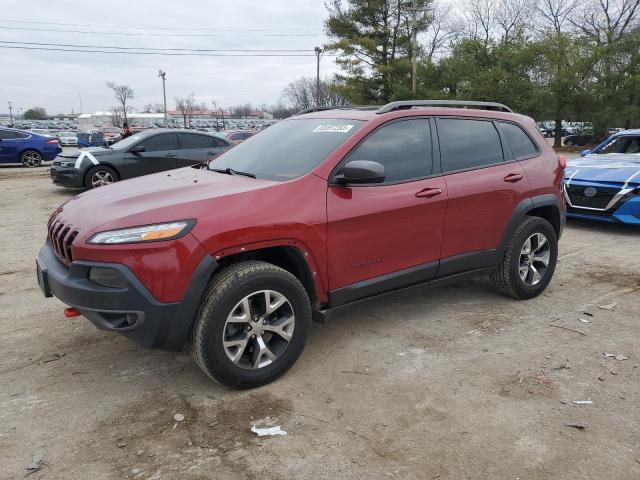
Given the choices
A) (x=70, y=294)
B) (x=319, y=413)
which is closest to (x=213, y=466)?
(x=319, y=413)

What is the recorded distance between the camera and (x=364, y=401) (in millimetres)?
3096

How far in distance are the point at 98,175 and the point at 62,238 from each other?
8229mm

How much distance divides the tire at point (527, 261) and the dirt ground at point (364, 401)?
17 centimetres

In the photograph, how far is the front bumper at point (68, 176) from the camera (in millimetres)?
10797

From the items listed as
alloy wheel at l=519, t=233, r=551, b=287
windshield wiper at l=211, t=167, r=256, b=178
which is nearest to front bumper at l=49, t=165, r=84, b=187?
windshield wiper at l=211, t=167, r=256, b=178

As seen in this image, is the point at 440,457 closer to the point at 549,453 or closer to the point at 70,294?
the point at 549,453

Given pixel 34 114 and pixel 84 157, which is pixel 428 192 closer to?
pixel 84 157

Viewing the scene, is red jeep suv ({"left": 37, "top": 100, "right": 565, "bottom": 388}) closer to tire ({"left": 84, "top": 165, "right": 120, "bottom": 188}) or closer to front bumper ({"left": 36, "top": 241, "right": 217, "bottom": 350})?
front bumper ({"left": 36, "top": 241, "right": 217, "bottom": 350})

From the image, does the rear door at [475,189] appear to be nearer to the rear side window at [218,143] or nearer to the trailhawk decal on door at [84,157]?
the rear side window at [218,143]

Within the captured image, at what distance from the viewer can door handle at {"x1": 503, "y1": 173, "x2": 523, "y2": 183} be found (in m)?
4.44

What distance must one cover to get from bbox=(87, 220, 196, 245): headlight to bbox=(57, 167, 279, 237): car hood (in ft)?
0.11

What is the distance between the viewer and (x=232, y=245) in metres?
3.04

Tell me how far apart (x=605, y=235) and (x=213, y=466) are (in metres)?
6.99

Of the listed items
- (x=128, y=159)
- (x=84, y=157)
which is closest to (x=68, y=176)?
(x=84, y=157)
